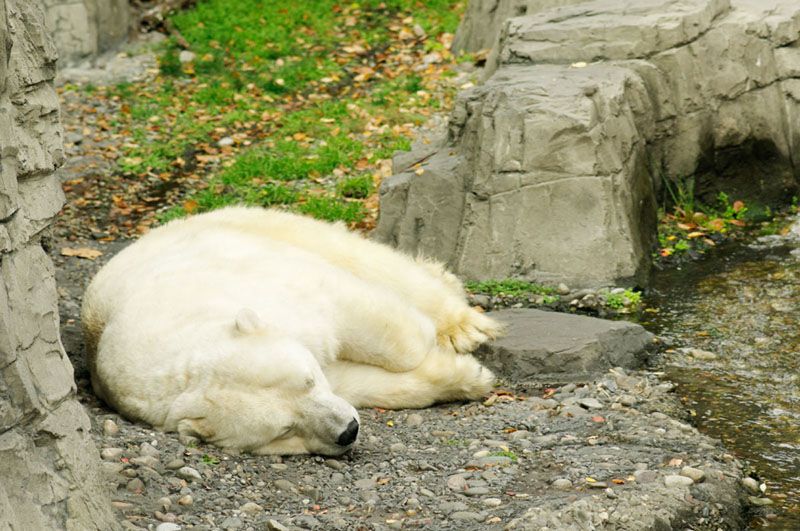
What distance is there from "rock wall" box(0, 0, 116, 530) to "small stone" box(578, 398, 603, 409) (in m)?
2.62

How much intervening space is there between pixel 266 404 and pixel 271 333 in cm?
36

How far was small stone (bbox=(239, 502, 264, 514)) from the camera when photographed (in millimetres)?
4516

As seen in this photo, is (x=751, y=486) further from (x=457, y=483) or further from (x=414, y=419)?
(x=414, y=419)

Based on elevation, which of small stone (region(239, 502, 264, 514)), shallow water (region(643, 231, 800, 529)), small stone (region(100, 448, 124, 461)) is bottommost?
shallow water (region(643, 231, 800, 529))

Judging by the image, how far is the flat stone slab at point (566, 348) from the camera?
6.12 m

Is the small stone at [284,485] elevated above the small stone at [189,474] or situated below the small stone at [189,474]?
below

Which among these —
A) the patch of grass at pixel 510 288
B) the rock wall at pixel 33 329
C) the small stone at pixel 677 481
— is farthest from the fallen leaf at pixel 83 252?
the small stone at pixel 677 481

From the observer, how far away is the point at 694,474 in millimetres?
4703

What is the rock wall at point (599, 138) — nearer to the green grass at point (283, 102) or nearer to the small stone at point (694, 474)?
the green grass at point (283, 102)

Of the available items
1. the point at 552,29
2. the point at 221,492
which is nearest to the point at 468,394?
the point at 221,492

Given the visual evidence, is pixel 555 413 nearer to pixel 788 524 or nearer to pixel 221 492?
pixel 788 524

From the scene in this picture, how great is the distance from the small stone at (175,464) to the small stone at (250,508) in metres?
0.39

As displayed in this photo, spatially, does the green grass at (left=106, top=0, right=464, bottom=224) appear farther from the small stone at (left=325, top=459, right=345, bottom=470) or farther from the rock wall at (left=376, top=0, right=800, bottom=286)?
the small stone at (left=325, top=459, right=345, bottom=470)

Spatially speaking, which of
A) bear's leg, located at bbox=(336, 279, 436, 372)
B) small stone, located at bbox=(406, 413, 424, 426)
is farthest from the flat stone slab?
small stone, located at bbox=(406, 413, 424, 426)
